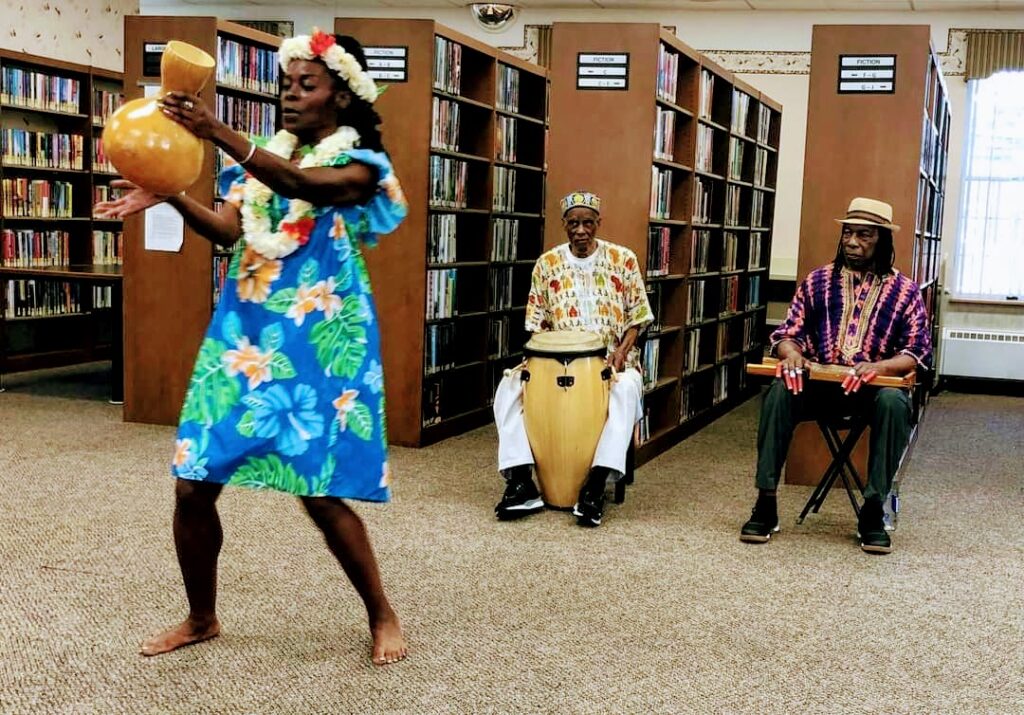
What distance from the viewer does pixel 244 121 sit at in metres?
5.83

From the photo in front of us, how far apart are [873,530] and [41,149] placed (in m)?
6.00

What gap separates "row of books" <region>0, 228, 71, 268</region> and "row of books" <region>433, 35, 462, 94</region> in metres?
3.41

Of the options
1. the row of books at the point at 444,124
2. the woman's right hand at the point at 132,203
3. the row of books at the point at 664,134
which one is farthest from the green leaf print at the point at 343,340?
the row of books at the point at 444,124

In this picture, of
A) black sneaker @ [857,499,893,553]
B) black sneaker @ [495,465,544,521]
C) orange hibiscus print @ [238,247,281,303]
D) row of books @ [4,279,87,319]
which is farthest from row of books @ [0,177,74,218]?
black sneaker @ [857,499,893,553]

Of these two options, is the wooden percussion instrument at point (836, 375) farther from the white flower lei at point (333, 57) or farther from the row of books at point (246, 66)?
the row of books at point (246, 66)

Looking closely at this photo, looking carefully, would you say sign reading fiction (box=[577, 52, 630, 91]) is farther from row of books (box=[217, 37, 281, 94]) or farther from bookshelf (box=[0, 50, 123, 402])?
bookshelf (box=[0, 50, 123, 402])

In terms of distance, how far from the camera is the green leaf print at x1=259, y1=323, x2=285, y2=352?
2.60 metres

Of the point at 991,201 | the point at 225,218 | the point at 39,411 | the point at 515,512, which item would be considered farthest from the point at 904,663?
the point at 991,201

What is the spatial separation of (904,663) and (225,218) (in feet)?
6.60

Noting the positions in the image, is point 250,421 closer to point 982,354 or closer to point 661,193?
point 661,193

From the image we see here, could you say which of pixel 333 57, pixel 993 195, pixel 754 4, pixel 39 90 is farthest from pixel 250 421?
pixel 993 195

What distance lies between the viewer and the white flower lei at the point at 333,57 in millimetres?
2576

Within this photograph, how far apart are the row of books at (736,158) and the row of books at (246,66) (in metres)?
2.60

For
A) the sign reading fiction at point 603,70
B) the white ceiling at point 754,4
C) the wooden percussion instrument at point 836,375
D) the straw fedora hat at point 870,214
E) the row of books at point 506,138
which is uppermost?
the white ceiling at point 754,4
